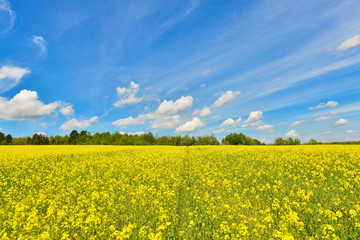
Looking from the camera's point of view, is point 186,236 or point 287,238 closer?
point 287,238

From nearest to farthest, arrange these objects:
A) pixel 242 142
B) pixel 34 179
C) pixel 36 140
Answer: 1. pixel 34 179
2. pixel 36 140
3. pixel 242 142

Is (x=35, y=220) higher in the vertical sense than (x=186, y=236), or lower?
higher

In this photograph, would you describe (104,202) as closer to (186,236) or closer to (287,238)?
(186,236)

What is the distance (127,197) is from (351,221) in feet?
28.1

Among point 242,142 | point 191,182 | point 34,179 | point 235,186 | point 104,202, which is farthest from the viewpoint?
point 242,142

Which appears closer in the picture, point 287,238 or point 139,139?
point 287,238

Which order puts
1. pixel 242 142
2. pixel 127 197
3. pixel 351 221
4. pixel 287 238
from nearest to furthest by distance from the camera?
1. pixel 287 238
2. pixel 351 221
3. pixel 127 197
4. pixel 242 142

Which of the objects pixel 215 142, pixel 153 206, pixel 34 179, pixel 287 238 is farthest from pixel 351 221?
pixel 215 142

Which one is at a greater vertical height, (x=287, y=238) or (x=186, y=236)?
(x=287, y=238)

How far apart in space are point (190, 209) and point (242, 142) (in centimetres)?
10757

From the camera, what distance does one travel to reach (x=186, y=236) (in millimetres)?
5367

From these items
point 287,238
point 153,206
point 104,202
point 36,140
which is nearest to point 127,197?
point 104,202

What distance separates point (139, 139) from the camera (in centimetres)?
9169

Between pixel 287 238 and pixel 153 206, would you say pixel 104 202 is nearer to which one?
pixel 153 206
